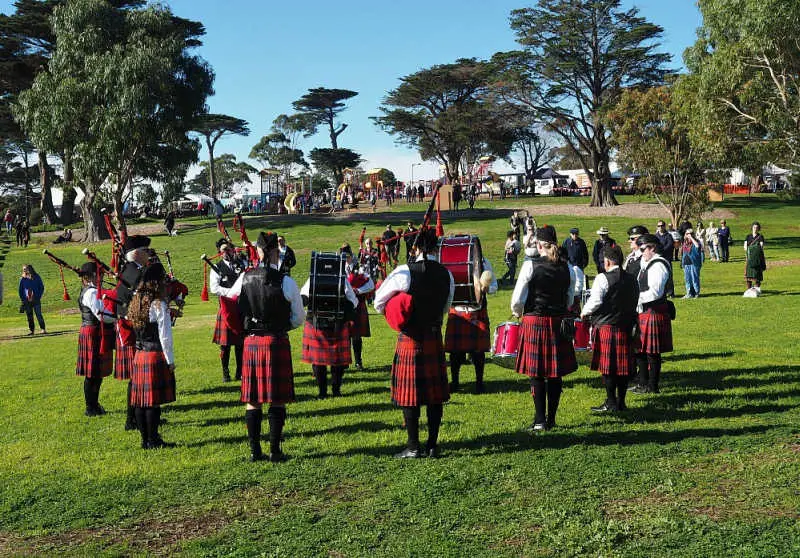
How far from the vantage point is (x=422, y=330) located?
6066mm

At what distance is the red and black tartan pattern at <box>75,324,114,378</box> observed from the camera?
26.3 feet

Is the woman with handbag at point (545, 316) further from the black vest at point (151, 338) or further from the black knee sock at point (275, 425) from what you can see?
the black vest at point (151, 338)

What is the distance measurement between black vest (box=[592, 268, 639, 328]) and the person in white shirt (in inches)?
162

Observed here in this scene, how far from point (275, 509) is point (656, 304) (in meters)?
4.89

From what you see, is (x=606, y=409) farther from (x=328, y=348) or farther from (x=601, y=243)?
(x=601, y=243)

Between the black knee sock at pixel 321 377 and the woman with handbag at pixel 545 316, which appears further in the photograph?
the black knee sock at pixel 321 377

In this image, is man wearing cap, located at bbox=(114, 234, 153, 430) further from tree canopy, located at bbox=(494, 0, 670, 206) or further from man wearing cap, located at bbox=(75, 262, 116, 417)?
tree canopy, located at bbox=(494, 0, 670, 206)

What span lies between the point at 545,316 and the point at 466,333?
1.88 metres

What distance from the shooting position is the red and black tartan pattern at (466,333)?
27.9ft

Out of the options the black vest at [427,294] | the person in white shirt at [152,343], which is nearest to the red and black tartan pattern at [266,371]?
the person in white shirt at [152,343]

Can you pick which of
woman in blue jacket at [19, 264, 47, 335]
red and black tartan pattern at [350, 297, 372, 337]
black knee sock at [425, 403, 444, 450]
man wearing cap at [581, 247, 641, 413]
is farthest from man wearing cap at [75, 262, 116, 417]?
woman in blue jacket at [19, 264, 47, 335]

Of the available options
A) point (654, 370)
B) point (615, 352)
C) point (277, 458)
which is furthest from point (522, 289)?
point (277, 458)

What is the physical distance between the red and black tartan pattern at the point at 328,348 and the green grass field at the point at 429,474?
19.8 inches

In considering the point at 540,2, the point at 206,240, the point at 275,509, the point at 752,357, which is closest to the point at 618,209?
the point at 540,2
